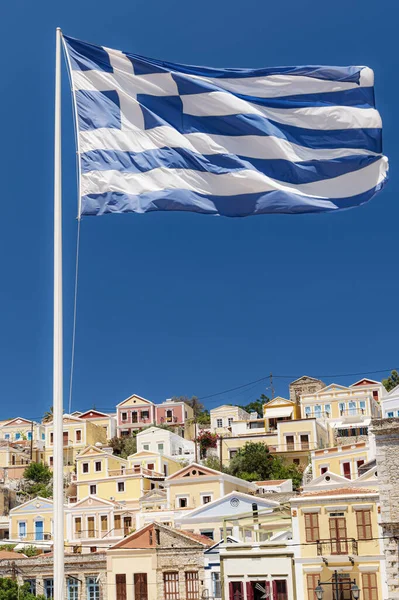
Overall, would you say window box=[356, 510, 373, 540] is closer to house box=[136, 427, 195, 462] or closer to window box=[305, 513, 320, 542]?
window box=[305, 513, 320, 542]

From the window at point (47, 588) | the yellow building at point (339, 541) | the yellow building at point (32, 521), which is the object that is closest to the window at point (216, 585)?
the yellow building at point (339, 541)

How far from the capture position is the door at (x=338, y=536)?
148ft

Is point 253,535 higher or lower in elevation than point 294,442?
lower

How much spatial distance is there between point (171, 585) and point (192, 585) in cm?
135

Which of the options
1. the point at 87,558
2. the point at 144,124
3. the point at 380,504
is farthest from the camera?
the point at 87,558

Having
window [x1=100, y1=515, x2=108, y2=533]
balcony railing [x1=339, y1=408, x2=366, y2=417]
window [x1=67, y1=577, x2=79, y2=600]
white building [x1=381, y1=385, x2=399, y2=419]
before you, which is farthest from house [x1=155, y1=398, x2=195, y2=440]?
window [x1=67, y1=577, x2=79, y2=600]

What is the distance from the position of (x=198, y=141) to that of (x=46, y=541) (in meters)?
57.8

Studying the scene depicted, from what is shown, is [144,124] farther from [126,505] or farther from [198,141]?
[126,505]

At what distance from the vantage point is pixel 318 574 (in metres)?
45.2

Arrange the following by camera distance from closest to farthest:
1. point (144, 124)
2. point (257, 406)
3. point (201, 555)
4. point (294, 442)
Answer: point (144, 124) < point (201, 555) < point (294, 442) < point (257, 406)

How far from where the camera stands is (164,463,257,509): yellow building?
205 feet

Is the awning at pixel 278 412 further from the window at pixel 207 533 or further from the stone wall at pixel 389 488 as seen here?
the stone wall at pixel 389 488

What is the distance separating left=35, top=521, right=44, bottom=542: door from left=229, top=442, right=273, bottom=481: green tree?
1874cm

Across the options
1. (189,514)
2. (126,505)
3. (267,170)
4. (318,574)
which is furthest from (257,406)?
(267,170)
